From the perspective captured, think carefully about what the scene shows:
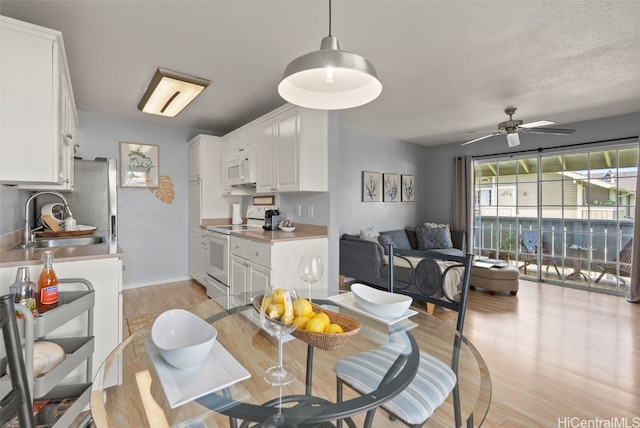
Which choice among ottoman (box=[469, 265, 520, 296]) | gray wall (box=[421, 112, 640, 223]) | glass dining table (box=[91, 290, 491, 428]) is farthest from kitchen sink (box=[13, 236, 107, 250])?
gray wall (box=[421, 112, 640, 223])

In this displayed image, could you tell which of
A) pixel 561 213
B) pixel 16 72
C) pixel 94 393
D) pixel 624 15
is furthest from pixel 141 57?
pixel 561 213

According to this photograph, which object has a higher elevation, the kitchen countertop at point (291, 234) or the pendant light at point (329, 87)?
the pendant light at point (329, 87)

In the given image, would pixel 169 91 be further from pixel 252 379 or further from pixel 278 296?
pixel 252 379

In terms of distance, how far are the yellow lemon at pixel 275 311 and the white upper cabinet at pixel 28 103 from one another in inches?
63.6

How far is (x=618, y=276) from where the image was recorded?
4.28 m

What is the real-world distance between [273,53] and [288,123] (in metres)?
0.77

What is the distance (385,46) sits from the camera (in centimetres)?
230

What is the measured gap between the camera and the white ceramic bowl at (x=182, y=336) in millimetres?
807

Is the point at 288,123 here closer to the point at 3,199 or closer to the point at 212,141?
the point at 212,141

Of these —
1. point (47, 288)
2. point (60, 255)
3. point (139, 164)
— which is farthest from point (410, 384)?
point (139, 164)

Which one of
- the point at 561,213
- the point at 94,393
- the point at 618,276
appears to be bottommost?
the point at 618,276

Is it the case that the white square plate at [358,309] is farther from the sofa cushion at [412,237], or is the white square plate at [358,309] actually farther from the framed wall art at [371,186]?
the sofa cushion at [412,237]

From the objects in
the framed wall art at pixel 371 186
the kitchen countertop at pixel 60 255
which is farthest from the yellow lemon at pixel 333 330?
the framed wall art at pixel 371 186

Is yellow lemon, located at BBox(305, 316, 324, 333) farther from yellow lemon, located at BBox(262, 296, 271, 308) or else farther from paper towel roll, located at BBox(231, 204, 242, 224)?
paper towel roll, located at BBox(231, 204, 242, 224)
